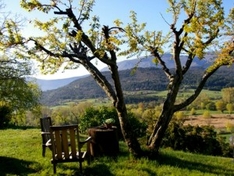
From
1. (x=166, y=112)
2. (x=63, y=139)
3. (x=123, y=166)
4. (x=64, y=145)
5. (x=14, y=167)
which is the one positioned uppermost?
(x=166, y=112)

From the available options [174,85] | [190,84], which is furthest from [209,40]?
[190,84]

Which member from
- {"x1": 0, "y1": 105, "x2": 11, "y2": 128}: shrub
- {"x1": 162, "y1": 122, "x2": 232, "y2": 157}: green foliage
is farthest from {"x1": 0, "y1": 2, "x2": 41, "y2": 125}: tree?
{"x1": 162, "y1": 122, "x2": 232, "y2": 157}: green foliage

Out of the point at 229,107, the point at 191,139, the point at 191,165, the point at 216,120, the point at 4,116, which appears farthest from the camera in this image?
the point at 229,107

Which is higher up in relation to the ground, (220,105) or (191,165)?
(191,165)

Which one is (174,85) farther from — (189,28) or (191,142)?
(191,142)

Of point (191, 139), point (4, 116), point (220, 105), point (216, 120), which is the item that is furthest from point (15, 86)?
point (220, 105)

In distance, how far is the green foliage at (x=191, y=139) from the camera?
16.6 meters

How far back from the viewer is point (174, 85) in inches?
403

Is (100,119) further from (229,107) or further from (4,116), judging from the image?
(229,107)

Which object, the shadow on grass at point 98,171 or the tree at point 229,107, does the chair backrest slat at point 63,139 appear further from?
the tree at point 229,107

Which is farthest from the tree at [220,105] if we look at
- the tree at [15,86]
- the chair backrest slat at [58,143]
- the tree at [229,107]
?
the chair backrest slat at [58,143]

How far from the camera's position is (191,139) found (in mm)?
16734

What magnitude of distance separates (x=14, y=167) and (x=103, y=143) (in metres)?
2.67

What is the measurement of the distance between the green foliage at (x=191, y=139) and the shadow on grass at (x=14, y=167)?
854 centimetres
